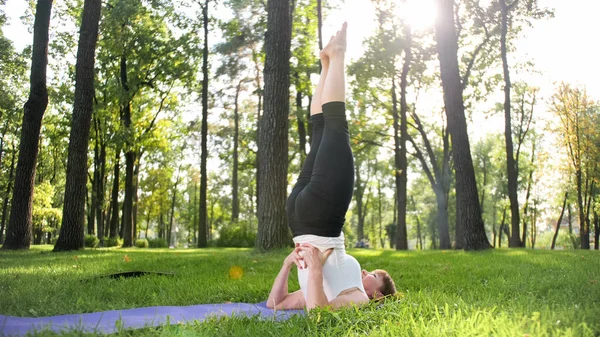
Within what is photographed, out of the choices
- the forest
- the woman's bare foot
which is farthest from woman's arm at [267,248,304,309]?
the forest

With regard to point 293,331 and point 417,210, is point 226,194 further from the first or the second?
point 293,331

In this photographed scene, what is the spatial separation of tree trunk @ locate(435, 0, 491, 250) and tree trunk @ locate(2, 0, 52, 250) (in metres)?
11.3

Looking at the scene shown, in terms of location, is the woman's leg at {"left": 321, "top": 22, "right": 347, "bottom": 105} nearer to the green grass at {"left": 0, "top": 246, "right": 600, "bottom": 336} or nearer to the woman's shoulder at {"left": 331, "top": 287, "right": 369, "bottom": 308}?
the woman's shoulder at {"left": 331, "top": 287, "right": 369, "bottom": 308}

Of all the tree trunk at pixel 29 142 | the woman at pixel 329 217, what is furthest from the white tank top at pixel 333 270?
the tree trunk at pixel 29 142

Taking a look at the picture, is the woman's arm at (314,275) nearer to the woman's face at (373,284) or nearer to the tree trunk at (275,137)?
the woman's face at (373,284)

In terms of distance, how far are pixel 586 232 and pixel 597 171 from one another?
4.07 meters

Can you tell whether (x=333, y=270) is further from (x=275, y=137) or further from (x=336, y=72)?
(x=275, y=137)

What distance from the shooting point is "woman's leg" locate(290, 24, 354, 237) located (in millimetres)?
3775

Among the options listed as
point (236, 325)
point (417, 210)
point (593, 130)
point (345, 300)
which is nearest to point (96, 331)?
point (236, 325)

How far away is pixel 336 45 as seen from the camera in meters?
4.26

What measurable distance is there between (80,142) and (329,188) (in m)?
10.4

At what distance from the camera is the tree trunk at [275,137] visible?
10102 millimetres

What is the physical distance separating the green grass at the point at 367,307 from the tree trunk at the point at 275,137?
1213 mm

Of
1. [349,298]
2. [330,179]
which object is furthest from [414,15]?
[349,298]
